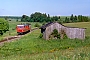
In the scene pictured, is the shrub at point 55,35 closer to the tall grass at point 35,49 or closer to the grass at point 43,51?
the grass at point 43,51

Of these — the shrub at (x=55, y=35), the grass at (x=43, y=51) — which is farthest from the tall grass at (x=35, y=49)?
the shrub at (x=55, y=35)

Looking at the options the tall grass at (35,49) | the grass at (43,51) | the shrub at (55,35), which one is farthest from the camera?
the shrub at (55,35)

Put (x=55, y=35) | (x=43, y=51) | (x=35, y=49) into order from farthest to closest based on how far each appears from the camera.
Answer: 1. (x=55, y=35)
2. (x=35, y=49)
3. (x=43, y=51)

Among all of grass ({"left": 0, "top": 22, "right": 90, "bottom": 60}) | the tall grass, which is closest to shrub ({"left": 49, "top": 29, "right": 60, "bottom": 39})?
grass ({"left": 0, "top": 22, "right": 90, "bottom": 60})

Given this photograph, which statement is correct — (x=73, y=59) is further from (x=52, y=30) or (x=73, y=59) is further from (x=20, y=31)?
(x=20, y=31)

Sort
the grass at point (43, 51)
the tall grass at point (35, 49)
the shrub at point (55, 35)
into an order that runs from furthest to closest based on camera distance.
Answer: the shrub at point (55, 35), the tall grass at point (35, 49), the grass at point (43, 51)

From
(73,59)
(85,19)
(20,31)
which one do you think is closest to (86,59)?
(73,59)

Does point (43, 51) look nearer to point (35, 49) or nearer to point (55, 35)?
point (35, 49)

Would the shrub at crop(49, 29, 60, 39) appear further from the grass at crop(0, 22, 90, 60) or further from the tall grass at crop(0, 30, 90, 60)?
the tall grass at crop(0, 30, 90, 60)

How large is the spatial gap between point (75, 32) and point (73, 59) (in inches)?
1559

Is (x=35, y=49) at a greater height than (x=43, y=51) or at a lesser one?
lesser

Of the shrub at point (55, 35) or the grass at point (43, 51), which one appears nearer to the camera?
the grass at point (43, 51)

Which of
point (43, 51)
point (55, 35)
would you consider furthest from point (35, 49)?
point (55, 35)

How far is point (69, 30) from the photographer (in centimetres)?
4675
